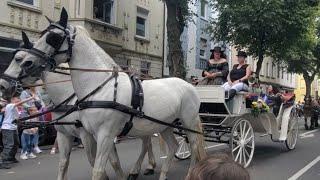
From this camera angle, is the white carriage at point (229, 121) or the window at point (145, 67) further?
the window at point (145, 67)

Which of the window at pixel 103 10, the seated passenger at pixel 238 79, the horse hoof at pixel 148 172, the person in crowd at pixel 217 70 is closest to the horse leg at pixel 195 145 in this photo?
the horse hoof at pixel 148 172

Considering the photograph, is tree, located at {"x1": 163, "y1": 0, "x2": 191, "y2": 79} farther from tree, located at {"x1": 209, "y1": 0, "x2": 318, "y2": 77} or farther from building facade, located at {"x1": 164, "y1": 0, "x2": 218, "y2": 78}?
building facade, located at {"x1": 164, "y1": 0, "x2": 218, "y2": 78}

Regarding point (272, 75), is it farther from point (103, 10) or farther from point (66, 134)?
point (66, 134)

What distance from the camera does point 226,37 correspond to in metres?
28.2

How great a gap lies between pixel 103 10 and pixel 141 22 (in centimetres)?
467

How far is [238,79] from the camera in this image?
11203 mm

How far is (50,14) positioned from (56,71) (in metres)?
15.1

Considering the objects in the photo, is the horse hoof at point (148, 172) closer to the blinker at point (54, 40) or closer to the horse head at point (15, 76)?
the horse head at point (15, 76)

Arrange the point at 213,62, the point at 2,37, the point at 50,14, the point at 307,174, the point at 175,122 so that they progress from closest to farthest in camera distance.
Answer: the point at 175,122, the point at 307,174, the point at 213,62, the point at 2,37, the point at 50,14

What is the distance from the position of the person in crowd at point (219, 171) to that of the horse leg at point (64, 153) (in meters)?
5.33

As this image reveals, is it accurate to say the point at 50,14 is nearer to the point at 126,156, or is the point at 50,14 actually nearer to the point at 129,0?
the point at 129,0

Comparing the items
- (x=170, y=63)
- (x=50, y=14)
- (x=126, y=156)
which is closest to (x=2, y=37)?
(x=50, y=14)

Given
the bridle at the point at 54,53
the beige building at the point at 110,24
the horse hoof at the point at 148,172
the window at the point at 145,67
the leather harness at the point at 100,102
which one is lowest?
the horse hoof at the point at 148,172

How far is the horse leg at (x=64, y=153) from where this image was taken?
7.46 meters
